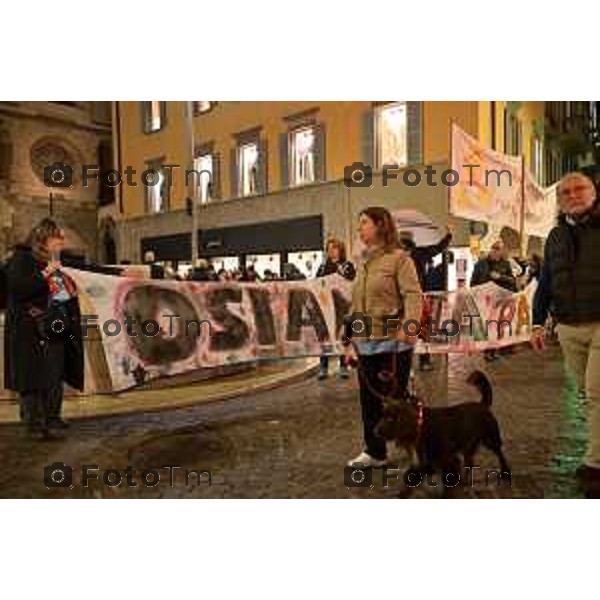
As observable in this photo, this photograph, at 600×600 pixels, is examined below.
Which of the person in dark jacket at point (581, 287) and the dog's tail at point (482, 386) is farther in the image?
the dog's tail at point (482, 386)

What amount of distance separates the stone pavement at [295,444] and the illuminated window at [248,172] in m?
1.15

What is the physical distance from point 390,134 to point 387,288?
767 mm

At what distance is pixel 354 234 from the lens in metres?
3.28

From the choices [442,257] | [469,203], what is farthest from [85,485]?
[469,203]

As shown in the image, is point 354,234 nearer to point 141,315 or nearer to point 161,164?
point 161,164

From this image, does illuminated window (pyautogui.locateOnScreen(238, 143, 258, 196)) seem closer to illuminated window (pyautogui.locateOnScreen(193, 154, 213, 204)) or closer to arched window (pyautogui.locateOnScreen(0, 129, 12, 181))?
illuminated window (pyautogui.locateOnScreen(193, 154, 213, 204))

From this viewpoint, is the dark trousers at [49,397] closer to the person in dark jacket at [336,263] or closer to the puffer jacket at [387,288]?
the person in dark jacket at [336,263]

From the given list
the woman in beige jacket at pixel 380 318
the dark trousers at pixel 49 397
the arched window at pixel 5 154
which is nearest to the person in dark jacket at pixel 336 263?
the woman in beige jacket at pixel 380 318

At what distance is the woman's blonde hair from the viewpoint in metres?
3.27

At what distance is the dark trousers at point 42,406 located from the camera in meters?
3.48

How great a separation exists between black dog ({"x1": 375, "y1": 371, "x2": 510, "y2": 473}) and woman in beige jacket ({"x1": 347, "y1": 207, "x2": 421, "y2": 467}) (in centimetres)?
15

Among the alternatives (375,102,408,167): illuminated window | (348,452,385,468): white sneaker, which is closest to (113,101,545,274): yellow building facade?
(375,102,408,167): illuminated window

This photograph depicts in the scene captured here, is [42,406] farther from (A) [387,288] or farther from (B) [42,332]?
(A) [387,288]

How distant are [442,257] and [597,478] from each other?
4.16 feet
